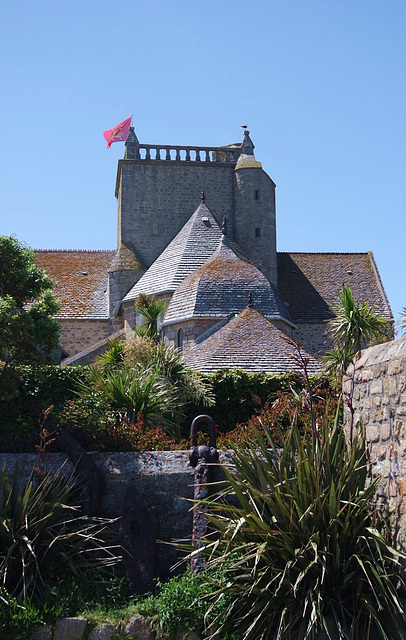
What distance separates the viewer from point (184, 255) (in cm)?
3212

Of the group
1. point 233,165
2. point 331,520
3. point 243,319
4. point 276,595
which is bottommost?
point 276,595

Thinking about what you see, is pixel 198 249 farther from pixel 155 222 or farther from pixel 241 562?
pixel 241 562

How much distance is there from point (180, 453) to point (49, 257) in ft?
104

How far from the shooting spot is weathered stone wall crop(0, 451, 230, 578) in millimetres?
9969

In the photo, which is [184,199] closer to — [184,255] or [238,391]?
[184,255]

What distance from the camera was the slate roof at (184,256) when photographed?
103ft

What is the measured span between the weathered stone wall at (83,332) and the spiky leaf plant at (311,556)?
2854 centimetres

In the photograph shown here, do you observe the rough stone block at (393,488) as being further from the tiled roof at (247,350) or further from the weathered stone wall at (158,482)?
the tiled roof at (247,350)

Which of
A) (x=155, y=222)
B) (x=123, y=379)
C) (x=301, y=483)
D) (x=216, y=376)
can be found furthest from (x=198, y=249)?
(x=301, y=483)

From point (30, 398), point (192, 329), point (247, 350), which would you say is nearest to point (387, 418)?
point (30, 398)

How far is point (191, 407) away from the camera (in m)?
16.1

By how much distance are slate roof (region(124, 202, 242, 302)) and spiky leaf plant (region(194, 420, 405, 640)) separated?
22.4 metres

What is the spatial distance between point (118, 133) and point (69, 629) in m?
35.4

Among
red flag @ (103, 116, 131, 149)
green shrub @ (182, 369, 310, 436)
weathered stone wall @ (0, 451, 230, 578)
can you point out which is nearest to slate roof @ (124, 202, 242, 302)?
red flag @ (103, 116, 131, 149)
